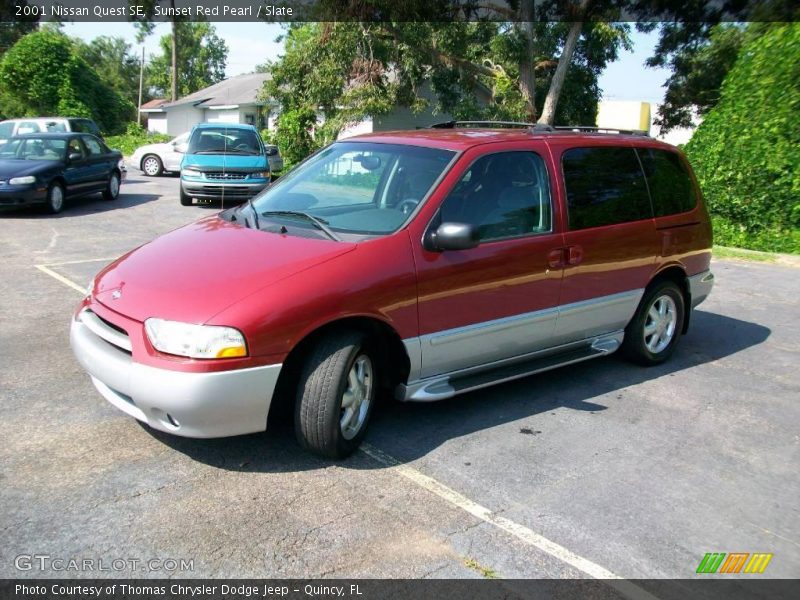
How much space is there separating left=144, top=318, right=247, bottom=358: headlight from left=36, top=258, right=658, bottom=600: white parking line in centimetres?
111

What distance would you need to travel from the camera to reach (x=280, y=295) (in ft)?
12.8

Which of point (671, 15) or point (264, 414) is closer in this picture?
point (264, 414)

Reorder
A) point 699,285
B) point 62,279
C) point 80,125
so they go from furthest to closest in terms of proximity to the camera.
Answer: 1. point 80,125
2. point 62,279
3. point 699,285

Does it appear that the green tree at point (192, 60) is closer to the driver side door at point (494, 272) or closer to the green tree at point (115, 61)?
the green tree at point (115, 61)

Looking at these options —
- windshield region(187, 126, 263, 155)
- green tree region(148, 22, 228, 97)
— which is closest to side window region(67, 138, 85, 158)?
windshield region(187, 126, 263, 155)

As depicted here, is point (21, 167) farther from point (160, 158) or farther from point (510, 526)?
point (510, 526)

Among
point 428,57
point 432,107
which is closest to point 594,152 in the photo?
point 428,57

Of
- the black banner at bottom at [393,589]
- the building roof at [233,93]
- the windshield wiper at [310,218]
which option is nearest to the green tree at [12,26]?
the building roof at [233,93]

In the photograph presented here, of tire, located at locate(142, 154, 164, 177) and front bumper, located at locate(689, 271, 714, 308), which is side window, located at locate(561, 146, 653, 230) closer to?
front bumper, located at locate(689, 271, 714, 308)

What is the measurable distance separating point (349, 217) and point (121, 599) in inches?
102

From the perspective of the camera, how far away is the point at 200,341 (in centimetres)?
372

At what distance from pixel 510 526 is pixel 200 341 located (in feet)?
5.84

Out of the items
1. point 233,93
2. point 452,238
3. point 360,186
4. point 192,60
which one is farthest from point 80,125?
point 192,60

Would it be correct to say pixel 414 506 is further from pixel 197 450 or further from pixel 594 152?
pixel 594 152
